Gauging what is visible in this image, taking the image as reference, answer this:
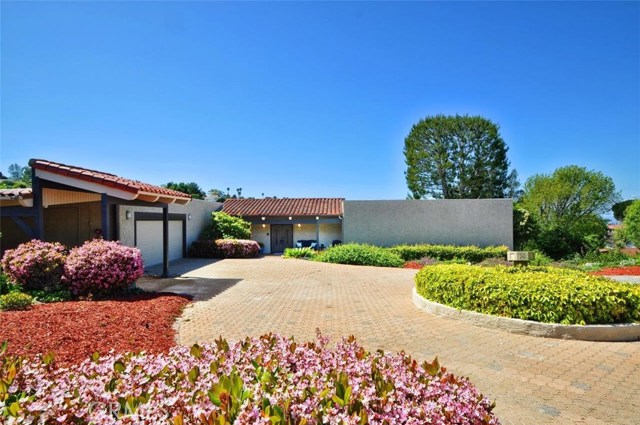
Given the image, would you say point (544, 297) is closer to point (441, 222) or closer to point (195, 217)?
point (441, 222)

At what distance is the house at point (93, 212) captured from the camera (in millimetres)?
9797

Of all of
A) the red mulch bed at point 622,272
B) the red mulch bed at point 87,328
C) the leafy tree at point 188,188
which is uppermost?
the leafy tree at point 188,188

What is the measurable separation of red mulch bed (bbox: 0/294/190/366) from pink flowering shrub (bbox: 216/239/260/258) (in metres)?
12.4

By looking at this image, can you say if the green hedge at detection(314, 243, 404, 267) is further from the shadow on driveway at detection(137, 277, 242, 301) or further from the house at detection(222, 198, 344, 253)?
the shadow on driveway at detection(137, 277, 242, 301)

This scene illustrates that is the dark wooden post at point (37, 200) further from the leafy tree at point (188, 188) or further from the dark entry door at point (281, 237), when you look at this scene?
the leafy tree at point (188, 188)

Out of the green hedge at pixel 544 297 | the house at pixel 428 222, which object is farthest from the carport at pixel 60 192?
the house at pixel 428 222

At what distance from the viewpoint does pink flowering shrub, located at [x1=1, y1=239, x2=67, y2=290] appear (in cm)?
852

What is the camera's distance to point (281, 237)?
2628cm

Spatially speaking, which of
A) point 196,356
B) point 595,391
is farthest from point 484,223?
point 196,356

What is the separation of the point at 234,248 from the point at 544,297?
16485 millimetres

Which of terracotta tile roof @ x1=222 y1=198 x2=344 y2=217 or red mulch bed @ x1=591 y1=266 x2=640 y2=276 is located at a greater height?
terracotta tile roof @ x1=222 y1=198 x2=344 y2=217

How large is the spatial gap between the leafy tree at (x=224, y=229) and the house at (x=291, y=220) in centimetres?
205

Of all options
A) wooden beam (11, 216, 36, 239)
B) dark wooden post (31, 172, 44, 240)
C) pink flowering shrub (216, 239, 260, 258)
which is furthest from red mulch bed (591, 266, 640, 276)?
wooden beam (11, 216, 36, 239)

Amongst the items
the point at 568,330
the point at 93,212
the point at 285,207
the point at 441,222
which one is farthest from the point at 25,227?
the point at 441,222
